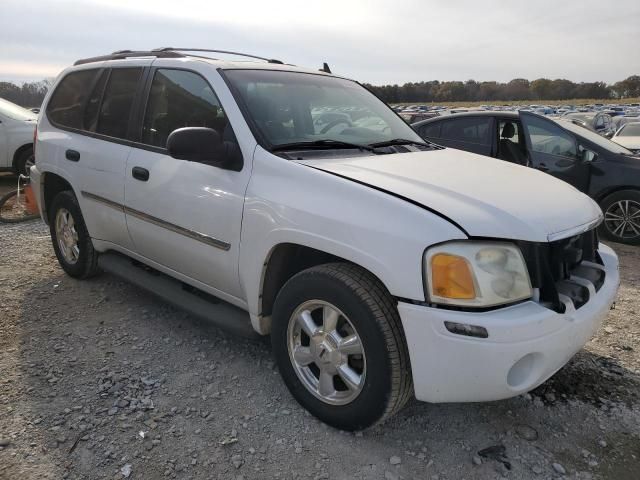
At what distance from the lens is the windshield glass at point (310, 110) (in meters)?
2.83

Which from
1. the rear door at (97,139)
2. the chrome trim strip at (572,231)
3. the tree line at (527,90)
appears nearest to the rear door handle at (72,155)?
the rear door at (97,139)

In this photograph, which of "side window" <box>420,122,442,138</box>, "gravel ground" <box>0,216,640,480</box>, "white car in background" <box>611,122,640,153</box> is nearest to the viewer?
"gravel ground" <box>0,216,640,480</box>

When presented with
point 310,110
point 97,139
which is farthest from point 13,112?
point 310,110

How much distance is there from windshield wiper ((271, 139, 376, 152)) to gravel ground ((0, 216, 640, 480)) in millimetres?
1315

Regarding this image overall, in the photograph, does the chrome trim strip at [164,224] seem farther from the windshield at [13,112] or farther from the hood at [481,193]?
the windshield at [13,112]

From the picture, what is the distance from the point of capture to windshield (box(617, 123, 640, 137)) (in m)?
11.0

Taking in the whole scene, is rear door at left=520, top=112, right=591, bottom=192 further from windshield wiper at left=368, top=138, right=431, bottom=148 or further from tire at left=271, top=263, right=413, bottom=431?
tire at left=271, top=263, right=413, bottom=431

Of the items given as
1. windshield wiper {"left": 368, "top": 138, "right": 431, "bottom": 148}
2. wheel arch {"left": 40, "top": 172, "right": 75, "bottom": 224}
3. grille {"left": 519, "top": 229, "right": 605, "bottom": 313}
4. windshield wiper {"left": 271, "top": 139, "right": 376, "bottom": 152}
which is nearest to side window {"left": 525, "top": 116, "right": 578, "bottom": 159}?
windshield wiper {"left": 368, "top": 138, "right": 431, "bottom": 148}

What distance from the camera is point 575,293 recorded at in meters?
2.25

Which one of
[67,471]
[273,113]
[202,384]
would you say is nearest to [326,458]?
[202,384]

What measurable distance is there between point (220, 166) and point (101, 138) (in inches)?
56.8

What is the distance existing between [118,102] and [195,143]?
4.83ft

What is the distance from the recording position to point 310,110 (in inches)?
122

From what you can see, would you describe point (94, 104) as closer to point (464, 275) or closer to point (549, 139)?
point (464, 275)
